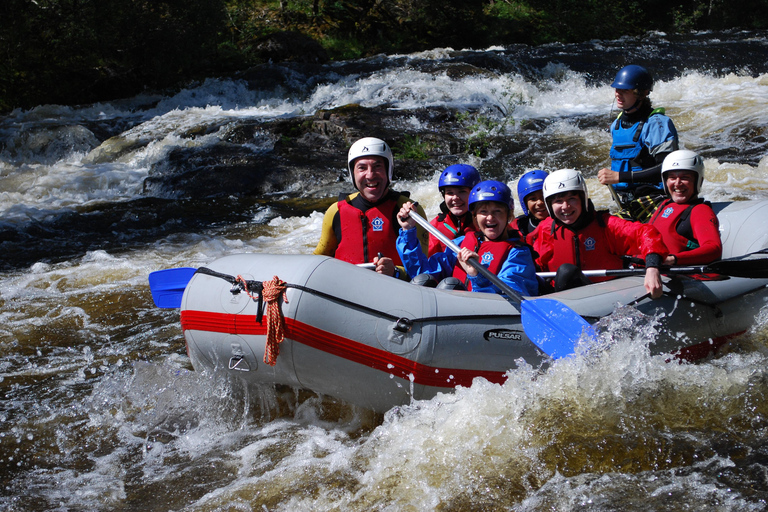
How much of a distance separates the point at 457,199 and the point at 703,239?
1554mm

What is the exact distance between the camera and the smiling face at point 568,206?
3854 millimetres

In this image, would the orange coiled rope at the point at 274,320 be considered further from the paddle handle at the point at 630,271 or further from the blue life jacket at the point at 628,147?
the blue life jacket at the point at 628,147

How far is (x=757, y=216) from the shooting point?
4156 millimetres

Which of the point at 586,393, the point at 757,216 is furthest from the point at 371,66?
the point at 586,393

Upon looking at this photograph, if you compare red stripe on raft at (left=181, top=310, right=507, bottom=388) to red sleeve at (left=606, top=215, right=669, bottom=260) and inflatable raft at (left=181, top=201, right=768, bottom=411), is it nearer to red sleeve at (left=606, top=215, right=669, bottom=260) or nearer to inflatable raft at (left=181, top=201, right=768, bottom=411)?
inflatable raft at (left=181, top=201, right=768, bottom=411)

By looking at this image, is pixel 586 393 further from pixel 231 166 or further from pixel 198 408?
pixel 231 166

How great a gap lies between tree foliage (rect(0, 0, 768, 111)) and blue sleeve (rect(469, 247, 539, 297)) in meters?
13.2

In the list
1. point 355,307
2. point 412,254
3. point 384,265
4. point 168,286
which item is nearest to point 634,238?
point 412,254

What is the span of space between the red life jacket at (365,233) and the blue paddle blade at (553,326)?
3.93 feet

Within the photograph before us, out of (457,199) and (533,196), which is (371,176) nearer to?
(457,199)

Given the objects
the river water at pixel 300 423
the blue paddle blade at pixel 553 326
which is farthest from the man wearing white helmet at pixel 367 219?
the blue paddle blade at pixel 553 326

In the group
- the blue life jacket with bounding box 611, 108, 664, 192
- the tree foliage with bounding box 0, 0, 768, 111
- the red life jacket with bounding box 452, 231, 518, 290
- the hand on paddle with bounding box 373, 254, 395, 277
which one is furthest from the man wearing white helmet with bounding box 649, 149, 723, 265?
the tree foliage with bounding box 0, 0, 768, 111

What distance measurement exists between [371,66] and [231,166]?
7445mm

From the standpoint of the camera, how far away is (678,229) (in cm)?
409
